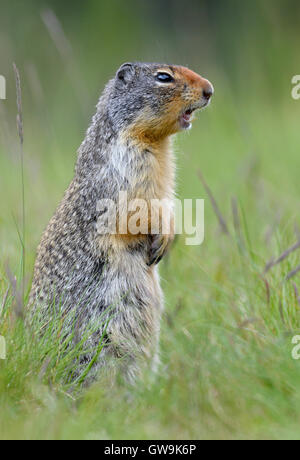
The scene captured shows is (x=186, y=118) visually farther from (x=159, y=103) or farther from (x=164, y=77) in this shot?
(x=164, y=77)

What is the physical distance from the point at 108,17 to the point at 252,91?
366 centimetres

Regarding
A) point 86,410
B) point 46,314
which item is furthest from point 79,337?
point 86,410

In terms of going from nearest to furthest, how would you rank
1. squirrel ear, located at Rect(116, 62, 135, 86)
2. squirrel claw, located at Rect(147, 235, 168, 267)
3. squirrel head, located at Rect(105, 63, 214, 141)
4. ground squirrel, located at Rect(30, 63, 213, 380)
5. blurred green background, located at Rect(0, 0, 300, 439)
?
1. blurred green background, located at Rect(0, 0, 300, 439)
2. ground squirrel, located at Rect(30, 63, 213, 380)
3. squirrel claw, located at Rect(147, 235, 168, 267)
4. squirrel head, located at Rect(105, 63, 214, 141)
5. squirrel ear, located at Rect(116, 62, 135, 86)

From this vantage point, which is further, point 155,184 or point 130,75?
point 130,75

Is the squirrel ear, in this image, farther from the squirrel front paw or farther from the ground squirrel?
the squirrel front paw

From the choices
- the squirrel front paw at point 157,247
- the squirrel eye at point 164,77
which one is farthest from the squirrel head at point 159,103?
the squirrel front paw at point 157,247

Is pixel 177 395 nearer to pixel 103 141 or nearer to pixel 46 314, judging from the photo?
pixel 46 314

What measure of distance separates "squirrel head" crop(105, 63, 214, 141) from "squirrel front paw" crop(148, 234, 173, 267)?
644 mm

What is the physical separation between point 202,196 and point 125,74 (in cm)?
280

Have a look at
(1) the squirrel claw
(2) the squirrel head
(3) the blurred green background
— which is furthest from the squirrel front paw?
(2) the squirrel head

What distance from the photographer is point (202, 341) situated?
3693mm

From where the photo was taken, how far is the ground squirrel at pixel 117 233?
435 centimetres

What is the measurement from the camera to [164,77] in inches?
191

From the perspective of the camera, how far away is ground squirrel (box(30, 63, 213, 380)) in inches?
171
